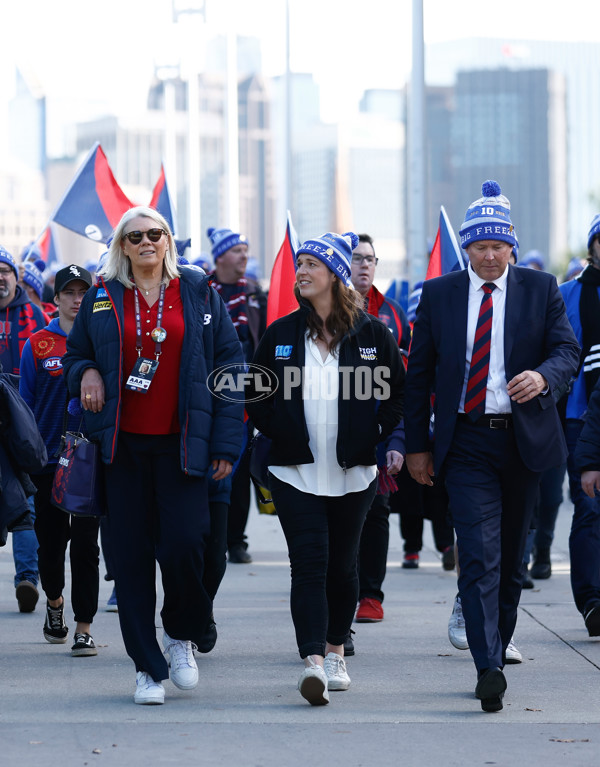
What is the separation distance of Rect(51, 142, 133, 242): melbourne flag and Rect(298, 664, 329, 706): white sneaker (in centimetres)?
638

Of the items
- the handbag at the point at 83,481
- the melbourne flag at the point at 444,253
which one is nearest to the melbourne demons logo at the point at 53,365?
the handbag at the point at 83,481

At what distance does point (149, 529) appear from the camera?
5.72 metres

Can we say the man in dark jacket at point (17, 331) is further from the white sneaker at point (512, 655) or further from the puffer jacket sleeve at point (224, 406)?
the white sneaker at point (512, 655)

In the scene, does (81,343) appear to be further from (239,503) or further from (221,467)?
(239,503)

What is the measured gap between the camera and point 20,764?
15.1 ft

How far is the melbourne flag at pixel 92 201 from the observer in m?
11.3

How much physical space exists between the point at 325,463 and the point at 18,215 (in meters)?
186

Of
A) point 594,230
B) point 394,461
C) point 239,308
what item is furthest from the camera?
point 239,308

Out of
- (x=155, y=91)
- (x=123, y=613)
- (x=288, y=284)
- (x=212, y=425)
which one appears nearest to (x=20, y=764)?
(x=123, y=613)

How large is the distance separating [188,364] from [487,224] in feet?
4.43

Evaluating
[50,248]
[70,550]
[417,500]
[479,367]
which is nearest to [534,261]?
[50,248]

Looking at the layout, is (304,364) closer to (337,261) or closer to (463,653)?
(337,261)

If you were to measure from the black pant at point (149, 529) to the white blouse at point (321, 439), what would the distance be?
16.4 inches

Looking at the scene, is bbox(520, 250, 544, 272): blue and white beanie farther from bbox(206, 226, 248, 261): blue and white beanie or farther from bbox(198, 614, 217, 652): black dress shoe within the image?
bbox(198, 614, 217, 652): black dress shoe
